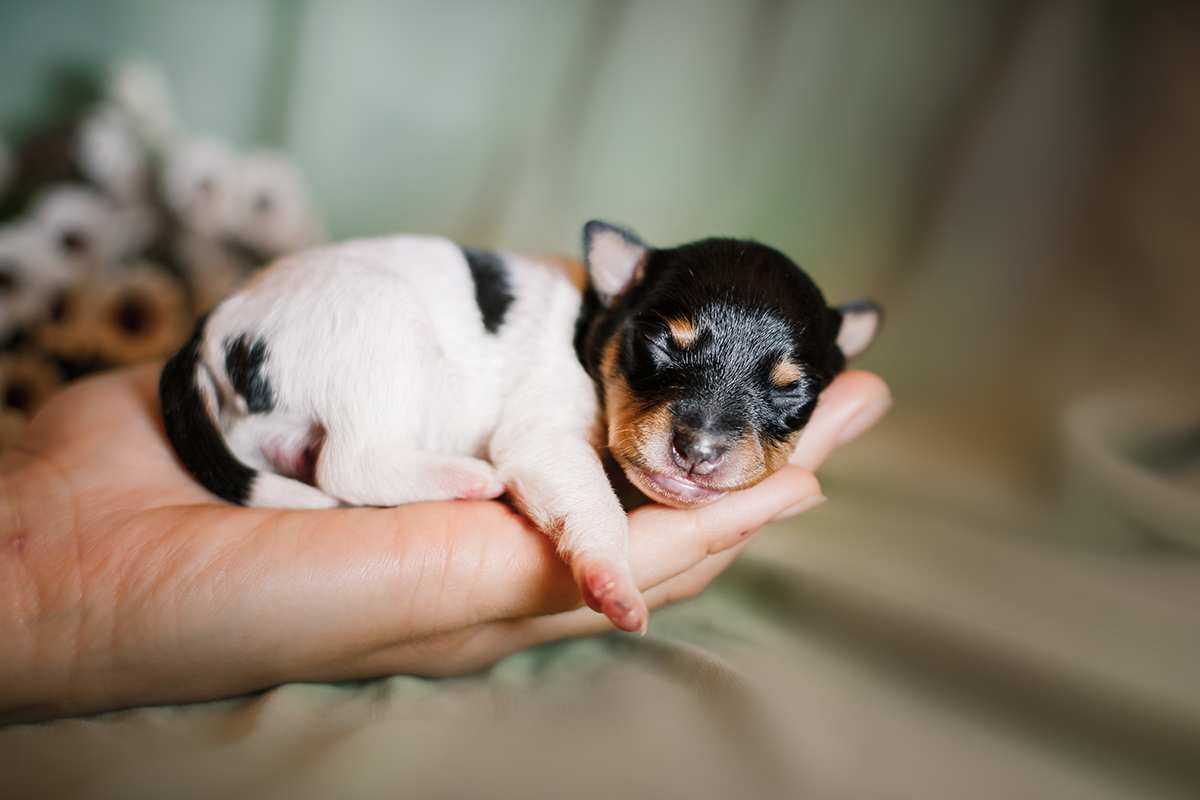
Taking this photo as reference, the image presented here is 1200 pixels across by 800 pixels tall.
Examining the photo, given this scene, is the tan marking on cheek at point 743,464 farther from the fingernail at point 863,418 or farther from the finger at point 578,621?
the fingernail at point 863,418

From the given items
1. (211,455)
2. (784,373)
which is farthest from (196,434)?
(784,373)

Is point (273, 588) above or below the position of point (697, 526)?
below

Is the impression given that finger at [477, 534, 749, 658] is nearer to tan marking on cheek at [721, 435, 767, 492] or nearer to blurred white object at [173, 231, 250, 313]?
tan marking on cheek at [721, 435, 767, 492]

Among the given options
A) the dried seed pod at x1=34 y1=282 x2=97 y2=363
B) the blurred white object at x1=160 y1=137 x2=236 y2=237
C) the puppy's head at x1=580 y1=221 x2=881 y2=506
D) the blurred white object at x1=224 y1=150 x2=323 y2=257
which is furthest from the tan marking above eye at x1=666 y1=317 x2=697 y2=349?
the dried seed pod at x1=34 y1=282 x2=97 y2=363

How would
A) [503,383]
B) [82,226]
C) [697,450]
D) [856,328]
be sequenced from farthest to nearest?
[82,226] < [856,328] < [503,383] < [697,450]

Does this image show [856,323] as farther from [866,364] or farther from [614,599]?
[614,599]

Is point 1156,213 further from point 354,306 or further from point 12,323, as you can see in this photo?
point 12,323

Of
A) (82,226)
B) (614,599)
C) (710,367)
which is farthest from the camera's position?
(82,226)
